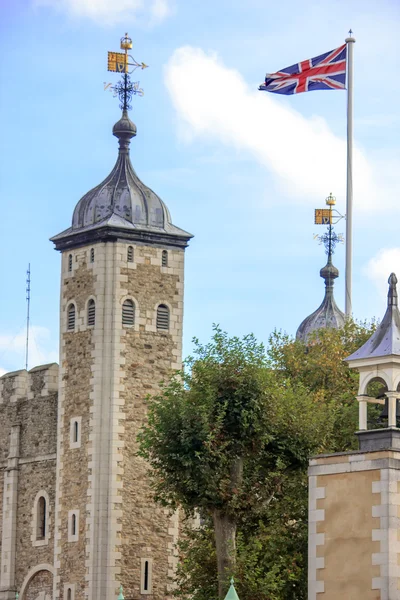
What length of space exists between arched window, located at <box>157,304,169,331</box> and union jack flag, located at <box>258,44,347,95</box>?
7917 millimetres

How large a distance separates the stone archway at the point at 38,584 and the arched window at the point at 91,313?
26.8 feet

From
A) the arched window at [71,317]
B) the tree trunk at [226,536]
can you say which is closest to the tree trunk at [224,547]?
the tree trunk at [226,536]

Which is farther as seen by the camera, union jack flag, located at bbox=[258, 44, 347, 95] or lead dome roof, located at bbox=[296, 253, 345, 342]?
lead dome roof, located at bbox=[296, 253, 345, 342]

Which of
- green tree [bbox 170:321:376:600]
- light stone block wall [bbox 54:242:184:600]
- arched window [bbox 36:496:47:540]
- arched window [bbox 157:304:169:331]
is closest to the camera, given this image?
green tree [bbox 170:321:376:600]

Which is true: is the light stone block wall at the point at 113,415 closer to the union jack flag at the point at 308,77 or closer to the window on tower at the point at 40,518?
the window on tower at the point at 40,518

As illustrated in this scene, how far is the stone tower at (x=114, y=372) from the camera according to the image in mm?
62844

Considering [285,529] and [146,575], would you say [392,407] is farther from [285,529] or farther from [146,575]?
[146,575]

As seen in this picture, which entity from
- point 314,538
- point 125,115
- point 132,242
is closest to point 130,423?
point 132,242

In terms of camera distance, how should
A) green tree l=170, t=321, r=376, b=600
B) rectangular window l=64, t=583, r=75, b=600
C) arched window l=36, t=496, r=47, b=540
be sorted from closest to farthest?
green tree l=170, t=321, r=376, b=600, rectangular window l=64, t=583, r=75, b=600, arched window l=36, t=496, r=47, b=540

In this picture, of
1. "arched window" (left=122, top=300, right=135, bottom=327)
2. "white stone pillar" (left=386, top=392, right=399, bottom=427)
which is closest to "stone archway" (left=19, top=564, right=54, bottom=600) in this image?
"arched window" (left=122, top=300, right=135, bottom=327)

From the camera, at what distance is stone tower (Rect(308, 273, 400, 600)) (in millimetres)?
43438

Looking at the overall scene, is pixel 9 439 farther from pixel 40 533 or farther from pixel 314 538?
pixel 314 538

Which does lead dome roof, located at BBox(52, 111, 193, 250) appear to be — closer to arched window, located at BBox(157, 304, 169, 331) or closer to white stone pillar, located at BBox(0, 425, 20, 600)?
arched window, located at BBox(157, 304, 169, 331)

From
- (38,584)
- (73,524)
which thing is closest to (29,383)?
(73,524)
